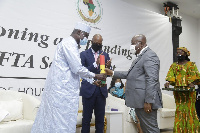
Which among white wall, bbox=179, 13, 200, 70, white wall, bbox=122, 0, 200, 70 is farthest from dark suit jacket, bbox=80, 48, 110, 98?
white wall, bbox=179, 13, 200, 70

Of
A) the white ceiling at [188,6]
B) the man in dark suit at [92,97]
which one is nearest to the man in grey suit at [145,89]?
the man in dark suit at [92,97]

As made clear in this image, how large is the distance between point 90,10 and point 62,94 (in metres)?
2.82

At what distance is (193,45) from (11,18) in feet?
21.3

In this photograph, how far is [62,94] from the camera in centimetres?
223

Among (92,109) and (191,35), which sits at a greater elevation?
(191,35)

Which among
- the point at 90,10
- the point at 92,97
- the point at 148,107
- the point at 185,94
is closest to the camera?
the point at 148,107

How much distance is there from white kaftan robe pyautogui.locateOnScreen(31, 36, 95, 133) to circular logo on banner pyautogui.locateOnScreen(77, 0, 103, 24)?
2.24 meters

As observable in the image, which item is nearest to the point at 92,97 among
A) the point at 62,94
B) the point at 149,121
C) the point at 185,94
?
the point at 62,94

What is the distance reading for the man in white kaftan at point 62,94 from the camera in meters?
2.20

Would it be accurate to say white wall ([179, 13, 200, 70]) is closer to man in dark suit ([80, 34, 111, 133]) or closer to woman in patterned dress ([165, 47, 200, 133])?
woman in patterned dress ([165, 47, 200, 133])

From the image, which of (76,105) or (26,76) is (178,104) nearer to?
(76,105)

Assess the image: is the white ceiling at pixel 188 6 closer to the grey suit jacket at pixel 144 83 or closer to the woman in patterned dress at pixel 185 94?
the woman in patterned dress at pixel 185 94

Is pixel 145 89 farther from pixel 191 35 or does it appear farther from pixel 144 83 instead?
pixel 191 35

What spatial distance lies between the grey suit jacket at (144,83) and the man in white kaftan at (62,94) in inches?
20.2
